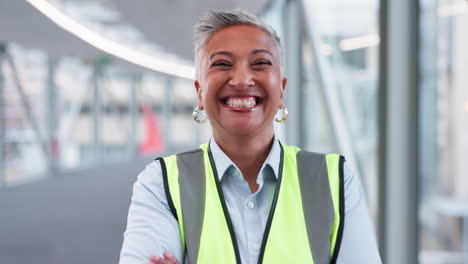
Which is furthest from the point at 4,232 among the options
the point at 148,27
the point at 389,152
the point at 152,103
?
the point at 152,103

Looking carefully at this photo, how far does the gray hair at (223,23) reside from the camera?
117 centimetres

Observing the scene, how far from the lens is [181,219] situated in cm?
120

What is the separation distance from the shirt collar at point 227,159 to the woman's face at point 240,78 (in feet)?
0.27

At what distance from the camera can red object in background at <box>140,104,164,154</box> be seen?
19.6 m

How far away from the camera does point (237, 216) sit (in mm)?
1188

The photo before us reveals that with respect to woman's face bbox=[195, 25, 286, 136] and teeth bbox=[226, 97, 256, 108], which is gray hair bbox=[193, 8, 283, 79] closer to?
woman's face bbox=[195, 25, 286, 136]

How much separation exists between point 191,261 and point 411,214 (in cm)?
175

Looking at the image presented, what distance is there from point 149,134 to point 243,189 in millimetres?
19047

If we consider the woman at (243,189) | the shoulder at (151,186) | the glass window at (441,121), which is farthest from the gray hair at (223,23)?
the glass window at (441,121)

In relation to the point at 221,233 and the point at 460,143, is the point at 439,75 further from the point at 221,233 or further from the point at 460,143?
the point at 221,233

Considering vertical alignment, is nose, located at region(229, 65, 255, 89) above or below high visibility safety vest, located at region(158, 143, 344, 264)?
above

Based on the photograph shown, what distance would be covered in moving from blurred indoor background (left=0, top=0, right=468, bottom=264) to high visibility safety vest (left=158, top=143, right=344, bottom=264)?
41 centimetres

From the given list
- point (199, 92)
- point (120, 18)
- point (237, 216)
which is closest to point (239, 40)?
point (199, 92)

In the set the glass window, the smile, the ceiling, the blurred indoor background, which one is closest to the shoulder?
the smile
